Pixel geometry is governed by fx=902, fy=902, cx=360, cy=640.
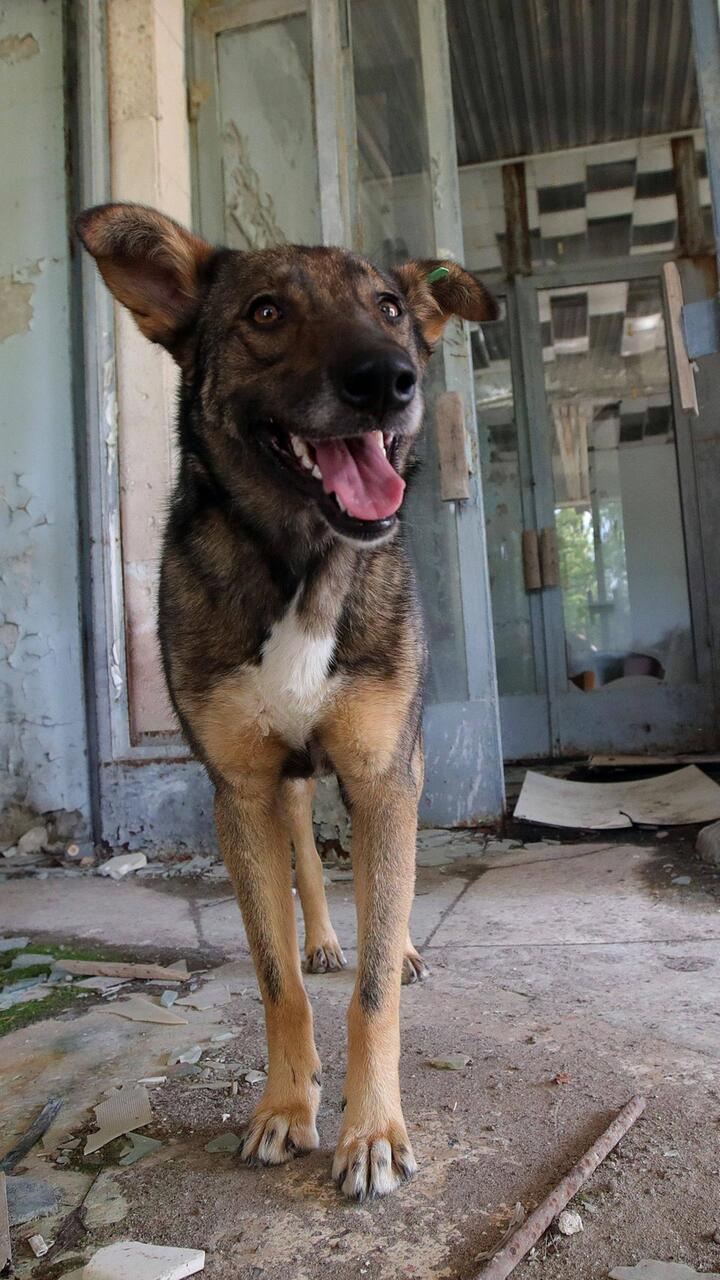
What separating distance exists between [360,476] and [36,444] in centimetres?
348

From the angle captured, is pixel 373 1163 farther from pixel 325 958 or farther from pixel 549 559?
pixel 549 559

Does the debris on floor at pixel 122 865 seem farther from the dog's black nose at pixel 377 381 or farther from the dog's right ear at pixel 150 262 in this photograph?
the dog's black nose at pixel 377 381

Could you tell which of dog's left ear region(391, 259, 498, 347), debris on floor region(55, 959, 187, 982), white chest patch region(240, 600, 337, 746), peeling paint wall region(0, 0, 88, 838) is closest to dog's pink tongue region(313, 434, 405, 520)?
white chest patch region(240, 600, 337, 746)

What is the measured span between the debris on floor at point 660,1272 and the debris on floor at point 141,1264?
1.86 feet

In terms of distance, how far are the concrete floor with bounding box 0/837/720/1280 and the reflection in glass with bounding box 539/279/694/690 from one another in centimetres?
399

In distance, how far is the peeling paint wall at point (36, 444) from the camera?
15.1ft

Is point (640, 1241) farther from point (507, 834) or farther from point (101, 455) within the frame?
point (101, 455)

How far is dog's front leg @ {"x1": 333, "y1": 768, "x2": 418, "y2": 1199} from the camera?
1464mm

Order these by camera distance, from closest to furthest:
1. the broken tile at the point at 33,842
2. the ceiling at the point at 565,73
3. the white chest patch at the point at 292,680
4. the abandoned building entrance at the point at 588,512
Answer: the white chest patch at the point at 292,680 < the broken tile at the point at 33,842 < the ceiling at the point at 565,73 < the abandoned building entrance at the point at 588,512

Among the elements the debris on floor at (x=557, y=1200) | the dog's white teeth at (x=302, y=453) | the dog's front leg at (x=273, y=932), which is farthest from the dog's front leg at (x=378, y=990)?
the dog's white teeth at (x=302, y=453)

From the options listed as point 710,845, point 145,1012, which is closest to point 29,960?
point 145,1012

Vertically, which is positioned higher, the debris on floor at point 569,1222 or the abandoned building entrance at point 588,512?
the abandoned building entrance at point 588,512

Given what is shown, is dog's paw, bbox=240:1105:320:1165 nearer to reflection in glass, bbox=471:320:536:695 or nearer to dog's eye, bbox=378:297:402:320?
dog's eye, bbox=378:297:402:320

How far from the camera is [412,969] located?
8.00 ft
